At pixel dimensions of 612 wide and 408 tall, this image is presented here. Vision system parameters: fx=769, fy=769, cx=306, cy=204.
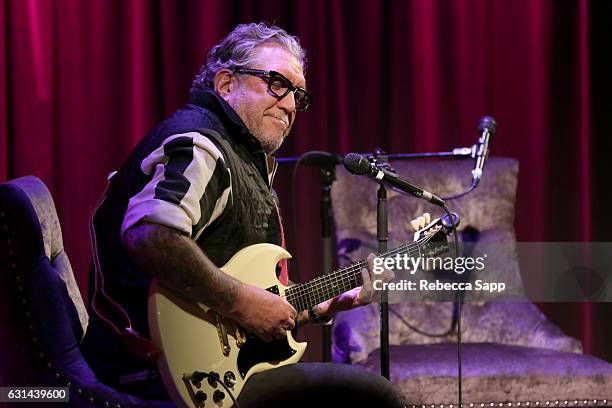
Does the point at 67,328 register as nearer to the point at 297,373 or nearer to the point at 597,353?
the point at 297,373

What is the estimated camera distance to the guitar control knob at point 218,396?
2.02m

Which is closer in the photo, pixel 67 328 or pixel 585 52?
pixel 67 328

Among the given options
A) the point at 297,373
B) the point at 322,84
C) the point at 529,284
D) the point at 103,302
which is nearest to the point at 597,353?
the point at 529,284

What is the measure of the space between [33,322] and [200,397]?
506mm

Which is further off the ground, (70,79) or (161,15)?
(161,15)

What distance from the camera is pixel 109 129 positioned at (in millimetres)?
3732

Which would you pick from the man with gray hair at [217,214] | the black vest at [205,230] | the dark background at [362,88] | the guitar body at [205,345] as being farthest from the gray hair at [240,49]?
the dark background at [362,88]

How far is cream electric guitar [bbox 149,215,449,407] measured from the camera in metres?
1.99

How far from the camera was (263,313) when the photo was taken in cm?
210

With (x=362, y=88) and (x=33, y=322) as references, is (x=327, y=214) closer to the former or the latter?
(x=362, y=88)

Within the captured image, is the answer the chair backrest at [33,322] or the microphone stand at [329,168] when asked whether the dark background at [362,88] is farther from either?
the chair backrest at [33,322]

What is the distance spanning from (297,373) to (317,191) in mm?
2012

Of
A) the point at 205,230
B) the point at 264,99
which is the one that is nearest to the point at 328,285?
the point at 205,230

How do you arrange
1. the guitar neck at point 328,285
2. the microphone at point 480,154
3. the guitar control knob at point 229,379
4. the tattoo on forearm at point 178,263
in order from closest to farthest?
the tattoo on forearm at point 178,263
the guitar control knob at point 229,379
the guitar neck at point 328,285
the microphone at point 480,154
